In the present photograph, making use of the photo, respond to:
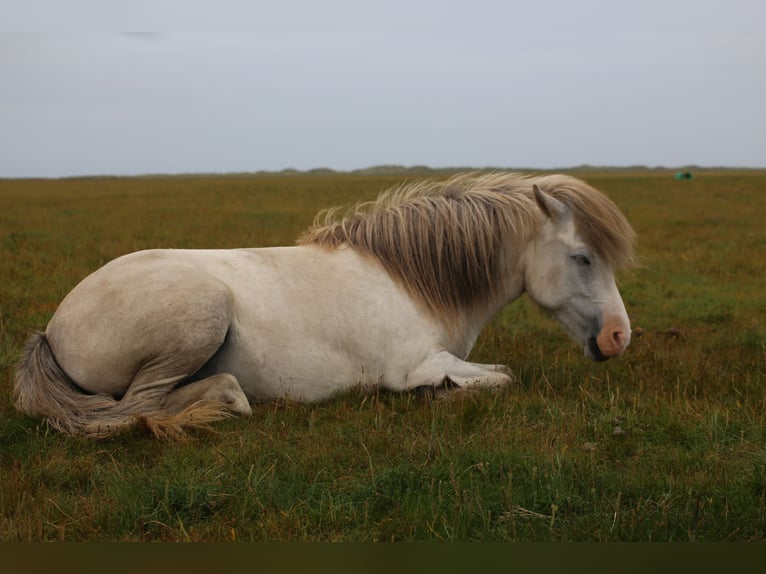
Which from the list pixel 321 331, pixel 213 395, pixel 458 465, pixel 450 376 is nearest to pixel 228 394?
pixel 213 395

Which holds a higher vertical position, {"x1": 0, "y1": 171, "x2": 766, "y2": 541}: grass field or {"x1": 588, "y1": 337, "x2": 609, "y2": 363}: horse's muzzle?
{"x1": 588, "y1": 337, "x2": 609, "y2": 363}: horse's muzzle

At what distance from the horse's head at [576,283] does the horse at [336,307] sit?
0.04ft

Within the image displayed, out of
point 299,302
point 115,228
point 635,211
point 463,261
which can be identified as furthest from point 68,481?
point 635,211

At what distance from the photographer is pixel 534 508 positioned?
11.6 feet

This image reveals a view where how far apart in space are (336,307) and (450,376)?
1.05 metres

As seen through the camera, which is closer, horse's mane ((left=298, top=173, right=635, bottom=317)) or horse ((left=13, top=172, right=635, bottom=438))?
horse ((left=13, top=172, right=635, bottom=438))

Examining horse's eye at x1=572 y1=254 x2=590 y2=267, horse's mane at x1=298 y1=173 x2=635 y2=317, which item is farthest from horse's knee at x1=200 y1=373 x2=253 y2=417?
horse's eye at x1=572 y1=254 x2=590 y2=267

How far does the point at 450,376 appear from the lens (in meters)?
5.55

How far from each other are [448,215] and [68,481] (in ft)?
11.7

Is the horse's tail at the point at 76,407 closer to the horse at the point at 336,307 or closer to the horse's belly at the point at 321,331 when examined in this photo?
the horse at the point at 336,307

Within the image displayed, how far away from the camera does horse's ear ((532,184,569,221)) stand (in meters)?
5.66

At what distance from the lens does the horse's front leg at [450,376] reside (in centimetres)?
554

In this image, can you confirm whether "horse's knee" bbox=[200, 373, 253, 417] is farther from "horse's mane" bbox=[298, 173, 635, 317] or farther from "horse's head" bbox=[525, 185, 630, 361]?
"horse's head" bbox=[525, 185, 630, 361]

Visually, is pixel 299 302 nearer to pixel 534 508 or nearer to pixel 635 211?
pixel 534 508
